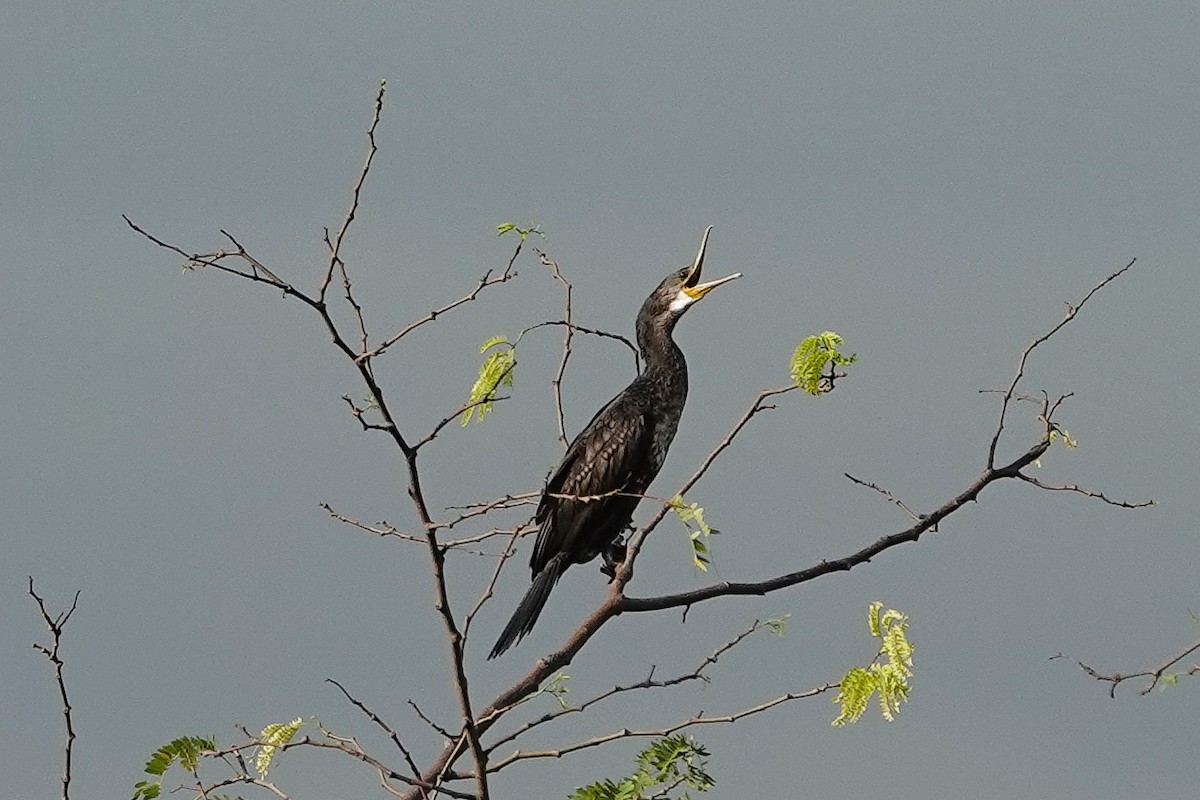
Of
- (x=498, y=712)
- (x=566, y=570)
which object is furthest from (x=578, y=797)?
(x=566, y=570)

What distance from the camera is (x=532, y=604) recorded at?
627 cm

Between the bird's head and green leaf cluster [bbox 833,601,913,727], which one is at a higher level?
the bird's head

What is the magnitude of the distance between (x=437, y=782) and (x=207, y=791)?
23.0 inches

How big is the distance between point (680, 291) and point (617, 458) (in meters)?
0.79

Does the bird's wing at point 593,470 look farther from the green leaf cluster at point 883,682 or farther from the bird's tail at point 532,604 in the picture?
the green leaf cluster at point 883,682

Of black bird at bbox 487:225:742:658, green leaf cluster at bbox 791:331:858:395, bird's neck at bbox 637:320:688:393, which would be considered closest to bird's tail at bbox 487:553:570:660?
Answer: black bird at bbox 487:225:742:658

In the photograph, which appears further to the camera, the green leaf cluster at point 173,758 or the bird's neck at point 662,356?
the bird's neck at point 662,356

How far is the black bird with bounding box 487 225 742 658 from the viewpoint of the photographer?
21.0 feet

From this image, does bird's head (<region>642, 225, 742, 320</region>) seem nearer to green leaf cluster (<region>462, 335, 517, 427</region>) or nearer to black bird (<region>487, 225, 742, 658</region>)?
black bird (<region>487, 225, 742, 658</region>)

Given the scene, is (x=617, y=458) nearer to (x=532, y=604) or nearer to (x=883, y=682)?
(x=532, y=604)

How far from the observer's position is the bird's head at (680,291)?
6.96 metres

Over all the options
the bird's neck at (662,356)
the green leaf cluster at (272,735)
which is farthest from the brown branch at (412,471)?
the bird's neck at (662,356)

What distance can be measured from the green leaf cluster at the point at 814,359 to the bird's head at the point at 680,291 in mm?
2571

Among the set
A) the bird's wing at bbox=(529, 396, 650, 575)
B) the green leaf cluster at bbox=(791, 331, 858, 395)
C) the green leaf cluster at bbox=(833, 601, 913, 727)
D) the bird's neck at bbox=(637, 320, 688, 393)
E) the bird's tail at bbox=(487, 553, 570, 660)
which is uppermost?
the bird's neck at bbox=(637, 320, 688, 393)
